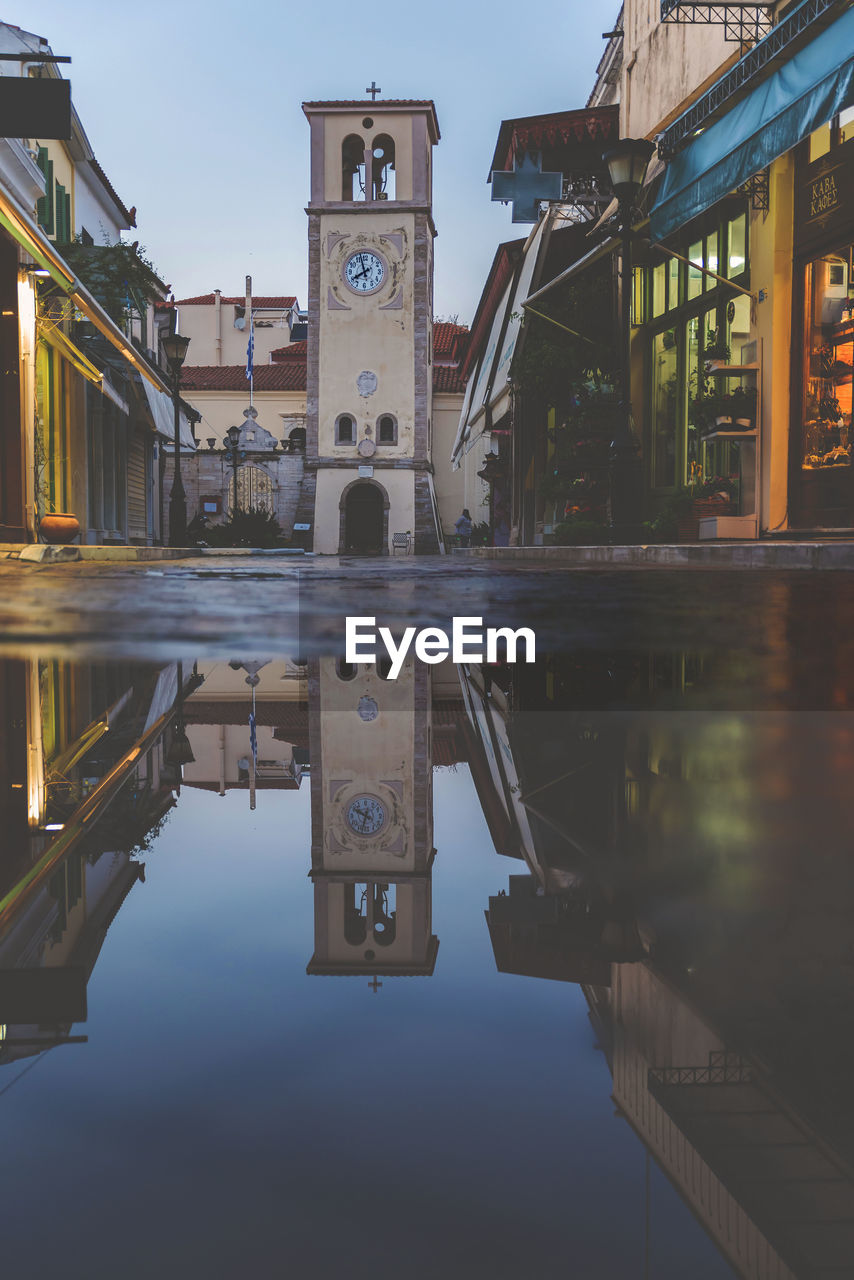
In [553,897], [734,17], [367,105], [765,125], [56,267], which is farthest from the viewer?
[367,105]

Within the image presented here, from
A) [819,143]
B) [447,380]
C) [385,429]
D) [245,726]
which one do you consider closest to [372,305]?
[385,429]

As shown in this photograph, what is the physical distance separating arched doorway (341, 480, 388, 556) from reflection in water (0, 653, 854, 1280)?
1458 inches

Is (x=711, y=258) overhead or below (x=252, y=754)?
overhead

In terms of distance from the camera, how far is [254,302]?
57781 millimetres

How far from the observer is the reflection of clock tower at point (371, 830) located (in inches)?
32.2

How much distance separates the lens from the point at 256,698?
2.14 m

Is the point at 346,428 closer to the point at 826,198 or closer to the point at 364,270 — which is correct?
the point at 364,270

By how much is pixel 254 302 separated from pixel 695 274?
46.6 meters

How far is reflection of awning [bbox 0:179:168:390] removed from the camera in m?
10.5

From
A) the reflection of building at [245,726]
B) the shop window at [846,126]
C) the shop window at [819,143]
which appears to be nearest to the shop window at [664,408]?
the shop window at [819,143]

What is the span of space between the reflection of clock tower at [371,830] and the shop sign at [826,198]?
32.0 ft

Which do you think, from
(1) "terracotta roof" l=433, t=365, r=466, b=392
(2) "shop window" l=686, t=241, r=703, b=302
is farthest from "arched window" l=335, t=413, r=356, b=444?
(2) "shop window" l=686, t=241, r=703, b=302

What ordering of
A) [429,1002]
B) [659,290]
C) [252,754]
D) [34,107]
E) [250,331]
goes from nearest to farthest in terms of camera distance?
[429,1002] < [252,754] < [34,107] < [659,290] < [250,331]

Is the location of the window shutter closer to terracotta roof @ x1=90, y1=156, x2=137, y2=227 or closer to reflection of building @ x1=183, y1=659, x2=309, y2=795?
terracotta roof @ x1=90, y1=156, x2=137, y2=227
